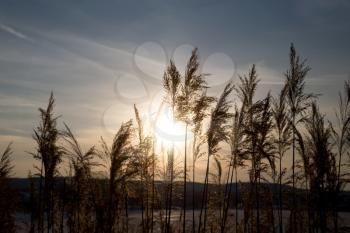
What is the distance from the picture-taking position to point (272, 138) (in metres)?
10.6

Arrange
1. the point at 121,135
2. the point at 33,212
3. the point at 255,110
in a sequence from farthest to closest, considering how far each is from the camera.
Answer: the point at 33,212 → the point at 255,110 → the point at 121,135

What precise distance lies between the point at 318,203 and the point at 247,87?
3419 millimetres

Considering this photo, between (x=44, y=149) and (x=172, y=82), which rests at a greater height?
(x=172, y=82)

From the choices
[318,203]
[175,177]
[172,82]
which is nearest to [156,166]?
[175,177]

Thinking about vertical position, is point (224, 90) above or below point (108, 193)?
above

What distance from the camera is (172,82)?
9.46 metres

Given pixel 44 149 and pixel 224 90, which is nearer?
pixel 224 90

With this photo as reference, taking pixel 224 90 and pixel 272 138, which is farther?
pixel 272 138

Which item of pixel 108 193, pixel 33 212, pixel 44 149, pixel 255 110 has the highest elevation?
pixel 255 110

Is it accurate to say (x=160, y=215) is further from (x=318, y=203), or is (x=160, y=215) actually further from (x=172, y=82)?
(x=318, y=203)

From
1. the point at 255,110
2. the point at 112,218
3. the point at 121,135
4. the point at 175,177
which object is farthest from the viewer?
the point at 175,177

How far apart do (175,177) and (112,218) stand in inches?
162

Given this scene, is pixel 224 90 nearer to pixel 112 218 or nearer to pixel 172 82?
pixel 172 82

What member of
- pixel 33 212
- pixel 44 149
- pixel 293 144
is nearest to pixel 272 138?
pixel 293 144
